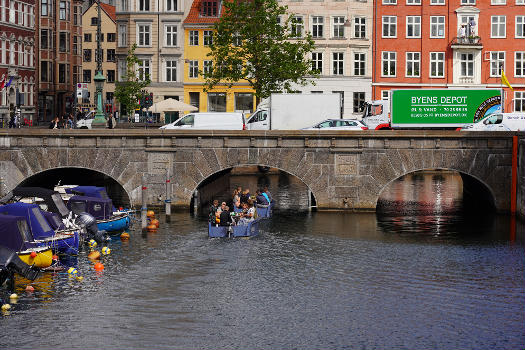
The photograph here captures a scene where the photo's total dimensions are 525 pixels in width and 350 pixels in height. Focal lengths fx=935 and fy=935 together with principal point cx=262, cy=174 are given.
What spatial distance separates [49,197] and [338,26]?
5488 cm

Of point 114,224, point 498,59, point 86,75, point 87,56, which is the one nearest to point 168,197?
point 114,224

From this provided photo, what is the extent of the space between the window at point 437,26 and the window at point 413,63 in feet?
8.97

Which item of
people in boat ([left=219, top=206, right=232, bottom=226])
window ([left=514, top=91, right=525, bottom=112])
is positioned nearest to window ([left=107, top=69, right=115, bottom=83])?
window ([left=514, top=91, right=525, bottom=112])

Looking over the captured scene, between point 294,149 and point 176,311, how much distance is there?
27.5 m

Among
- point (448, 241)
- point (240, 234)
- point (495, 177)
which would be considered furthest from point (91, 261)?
point (495, 177)

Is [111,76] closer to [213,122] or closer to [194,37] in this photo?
[194,37]

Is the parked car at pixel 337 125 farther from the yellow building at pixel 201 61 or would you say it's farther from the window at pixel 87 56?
the window at pixel 87 56

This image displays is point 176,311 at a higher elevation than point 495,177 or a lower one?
lower

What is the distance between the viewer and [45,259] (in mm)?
46281

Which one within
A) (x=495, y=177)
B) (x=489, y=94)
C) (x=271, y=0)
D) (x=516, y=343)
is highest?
(x=271, y=0)

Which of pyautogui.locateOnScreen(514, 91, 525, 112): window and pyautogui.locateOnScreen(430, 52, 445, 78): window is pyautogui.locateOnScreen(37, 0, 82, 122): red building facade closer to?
pyautogui.locateOnScreen(430, 52, 445, 78): window

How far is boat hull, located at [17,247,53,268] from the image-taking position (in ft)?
150

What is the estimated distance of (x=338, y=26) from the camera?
4063 inches

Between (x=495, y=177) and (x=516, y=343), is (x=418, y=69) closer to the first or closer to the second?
(x=495, y=177)
